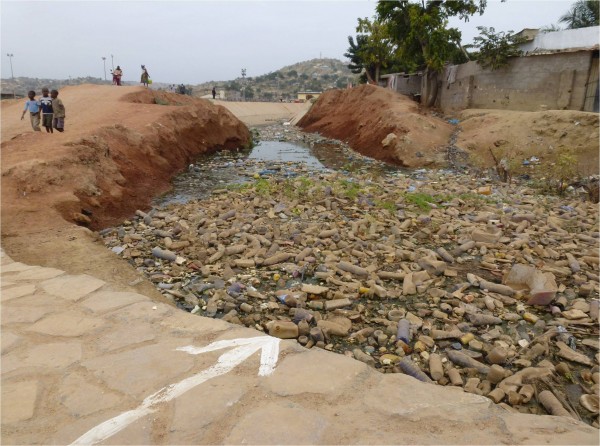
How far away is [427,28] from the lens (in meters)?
18.5

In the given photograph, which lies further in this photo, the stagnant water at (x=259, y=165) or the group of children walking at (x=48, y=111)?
the stagnant water at (x=259, y=165)

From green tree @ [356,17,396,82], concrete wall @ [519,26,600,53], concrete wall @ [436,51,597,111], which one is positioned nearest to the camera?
concrete wall @ [436,51,597,111]

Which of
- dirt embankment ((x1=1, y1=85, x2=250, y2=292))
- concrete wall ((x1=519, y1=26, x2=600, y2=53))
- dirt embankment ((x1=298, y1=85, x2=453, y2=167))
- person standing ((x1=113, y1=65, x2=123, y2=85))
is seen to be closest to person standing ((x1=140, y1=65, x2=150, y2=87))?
person standing ((x1=113, y1=65, x2=123, y2=85))

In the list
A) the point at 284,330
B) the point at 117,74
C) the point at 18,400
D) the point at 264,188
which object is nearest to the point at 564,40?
the point at 264,188

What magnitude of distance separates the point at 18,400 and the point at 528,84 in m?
18.3

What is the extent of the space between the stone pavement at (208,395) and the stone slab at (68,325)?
13 mm

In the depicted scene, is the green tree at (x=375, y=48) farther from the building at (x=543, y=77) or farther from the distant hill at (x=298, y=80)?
the distant hill at (x=298, y=80)

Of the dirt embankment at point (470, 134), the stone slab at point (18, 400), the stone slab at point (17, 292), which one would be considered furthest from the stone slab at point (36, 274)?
the dirt embankment at point (470, 134)

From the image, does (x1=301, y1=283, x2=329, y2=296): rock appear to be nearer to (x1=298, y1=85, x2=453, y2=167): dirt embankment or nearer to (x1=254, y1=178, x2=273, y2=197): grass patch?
(x1=254, y1=178, x2=273, y2=197): grass patch

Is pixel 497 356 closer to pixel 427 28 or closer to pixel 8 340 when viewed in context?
pixel 8 340

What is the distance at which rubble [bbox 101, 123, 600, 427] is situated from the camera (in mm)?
3605

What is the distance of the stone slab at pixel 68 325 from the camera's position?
9.07 feet

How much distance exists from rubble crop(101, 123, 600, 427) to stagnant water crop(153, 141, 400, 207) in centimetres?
222

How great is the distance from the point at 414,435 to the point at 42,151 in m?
9.02
